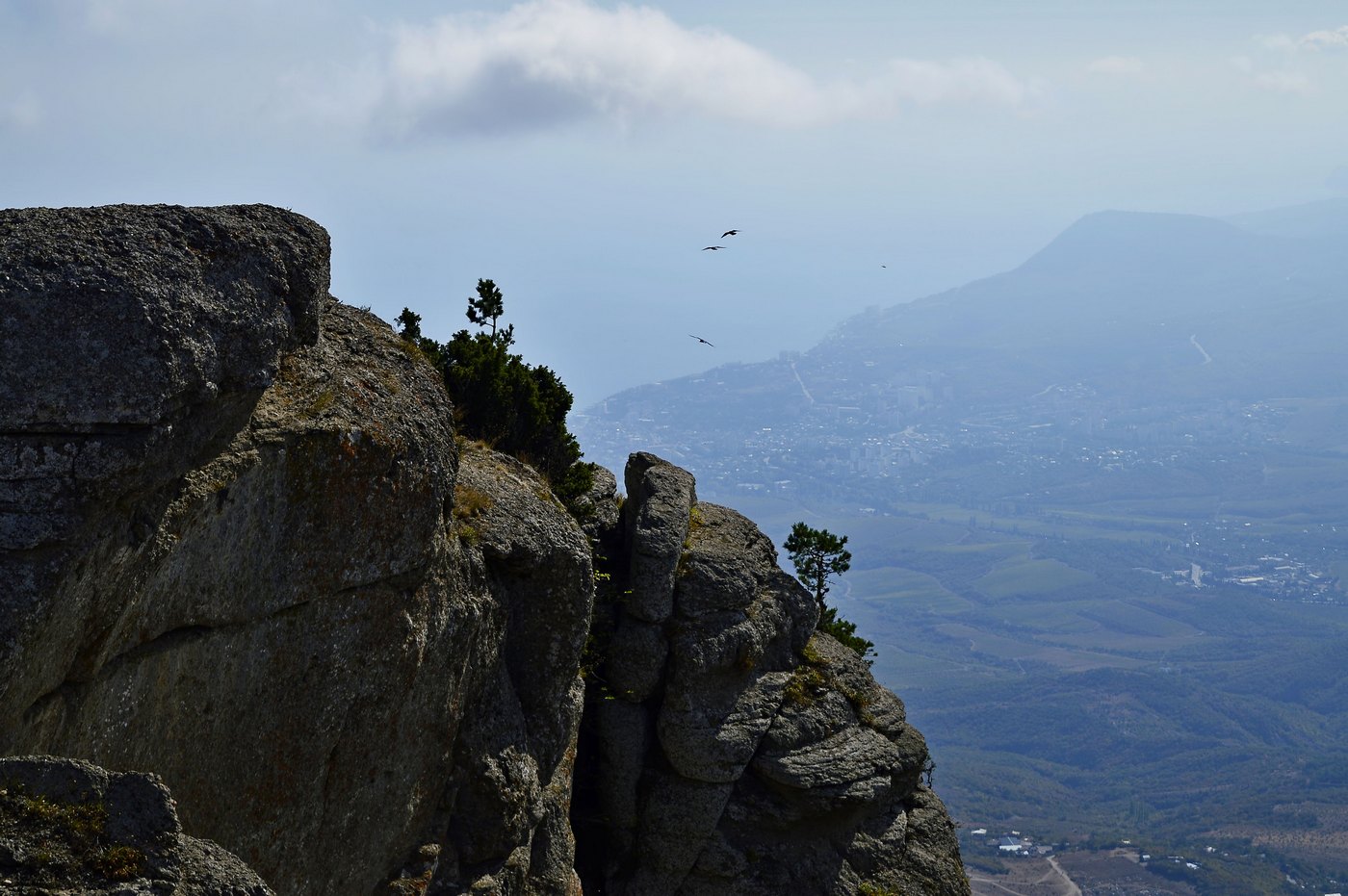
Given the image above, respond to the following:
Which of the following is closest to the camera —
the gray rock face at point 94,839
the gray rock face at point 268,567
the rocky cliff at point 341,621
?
the gray rock face at point 94,839

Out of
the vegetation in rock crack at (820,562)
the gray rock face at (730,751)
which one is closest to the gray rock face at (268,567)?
the gray rock face at (730,751)

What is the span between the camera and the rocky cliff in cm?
1162

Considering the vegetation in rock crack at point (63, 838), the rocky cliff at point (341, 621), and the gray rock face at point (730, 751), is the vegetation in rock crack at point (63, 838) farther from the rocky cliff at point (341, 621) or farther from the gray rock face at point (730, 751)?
the gray rock face at point (730, 751)

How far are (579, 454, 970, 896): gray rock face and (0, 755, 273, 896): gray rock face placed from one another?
17.1m

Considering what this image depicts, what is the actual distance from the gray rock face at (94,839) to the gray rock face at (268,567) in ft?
7.05

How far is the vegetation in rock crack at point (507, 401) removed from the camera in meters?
25.7

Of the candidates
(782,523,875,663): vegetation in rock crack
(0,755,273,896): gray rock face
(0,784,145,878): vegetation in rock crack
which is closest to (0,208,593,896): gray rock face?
(0,755,273,896): gray rock face

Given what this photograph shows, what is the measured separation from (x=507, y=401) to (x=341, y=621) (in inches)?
434

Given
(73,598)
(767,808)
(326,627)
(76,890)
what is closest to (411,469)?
(326,627)

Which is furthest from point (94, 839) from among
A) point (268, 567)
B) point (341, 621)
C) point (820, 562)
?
point (820, 562)

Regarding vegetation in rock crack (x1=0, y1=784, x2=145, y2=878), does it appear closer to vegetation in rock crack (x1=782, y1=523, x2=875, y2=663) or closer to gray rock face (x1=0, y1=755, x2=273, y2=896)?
gray rock face (x1=0, y1=755, x2=273, y2=896)

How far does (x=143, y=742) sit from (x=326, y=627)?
3.13 meters

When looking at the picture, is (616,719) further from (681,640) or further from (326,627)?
(326,627)

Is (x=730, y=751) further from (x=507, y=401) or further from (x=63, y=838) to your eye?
(x=63, y=838)
